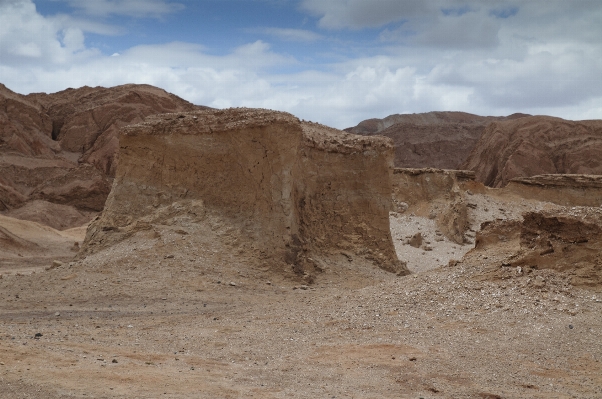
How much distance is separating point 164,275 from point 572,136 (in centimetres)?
4549

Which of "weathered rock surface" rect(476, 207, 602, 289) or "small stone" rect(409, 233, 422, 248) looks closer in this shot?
"weathered rock surface" rect(476, 207, 602, 289)

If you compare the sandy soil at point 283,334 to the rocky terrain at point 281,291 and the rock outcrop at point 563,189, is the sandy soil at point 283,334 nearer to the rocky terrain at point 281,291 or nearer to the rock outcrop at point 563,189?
the rocky terrain at point 281,291

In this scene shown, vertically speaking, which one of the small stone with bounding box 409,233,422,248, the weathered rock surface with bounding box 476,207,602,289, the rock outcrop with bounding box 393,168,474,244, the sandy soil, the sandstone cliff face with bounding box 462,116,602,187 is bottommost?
the sandy soil

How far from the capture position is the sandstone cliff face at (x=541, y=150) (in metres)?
50.1

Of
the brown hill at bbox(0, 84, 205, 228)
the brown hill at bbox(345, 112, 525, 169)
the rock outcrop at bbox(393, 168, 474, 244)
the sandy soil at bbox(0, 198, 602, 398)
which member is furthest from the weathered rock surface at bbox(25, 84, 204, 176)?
the sandy soil at bbox(0, 198, 602, 398)

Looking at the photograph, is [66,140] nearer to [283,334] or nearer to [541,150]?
[541,150]

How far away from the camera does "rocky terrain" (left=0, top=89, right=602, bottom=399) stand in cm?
738

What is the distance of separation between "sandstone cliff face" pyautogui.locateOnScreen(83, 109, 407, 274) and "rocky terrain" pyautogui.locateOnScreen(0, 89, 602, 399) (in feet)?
0.13

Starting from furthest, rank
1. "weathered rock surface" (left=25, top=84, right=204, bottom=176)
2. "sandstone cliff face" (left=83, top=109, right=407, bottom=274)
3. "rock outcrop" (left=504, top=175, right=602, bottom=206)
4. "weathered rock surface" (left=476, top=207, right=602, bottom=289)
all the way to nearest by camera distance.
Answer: "weathered rock surface" (left=25, top=84, right=204, bottom=176) → "rock outcrop" (left=504, top=175, right=602, bottom=206) → "sandstone cliff face" (left=83, top=109, right=407, bottom=274) → "weathered rock surface" (left=476, top=207, right=602, bottom=289)

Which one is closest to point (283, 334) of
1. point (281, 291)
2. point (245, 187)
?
point (281, 291)

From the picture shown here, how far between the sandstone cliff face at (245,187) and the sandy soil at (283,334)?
125 centimetres

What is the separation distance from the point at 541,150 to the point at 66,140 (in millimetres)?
35728

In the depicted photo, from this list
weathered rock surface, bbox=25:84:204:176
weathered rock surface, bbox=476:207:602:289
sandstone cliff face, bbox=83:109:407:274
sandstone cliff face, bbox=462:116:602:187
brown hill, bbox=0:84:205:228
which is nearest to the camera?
weathered rock surface, bbox=476:207:602:289

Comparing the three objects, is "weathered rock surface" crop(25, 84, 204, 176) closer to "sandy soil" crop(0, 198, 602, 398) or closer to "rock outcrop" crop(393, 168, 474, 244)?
"rock outcrop" crop(393, 168, 474, 244)
